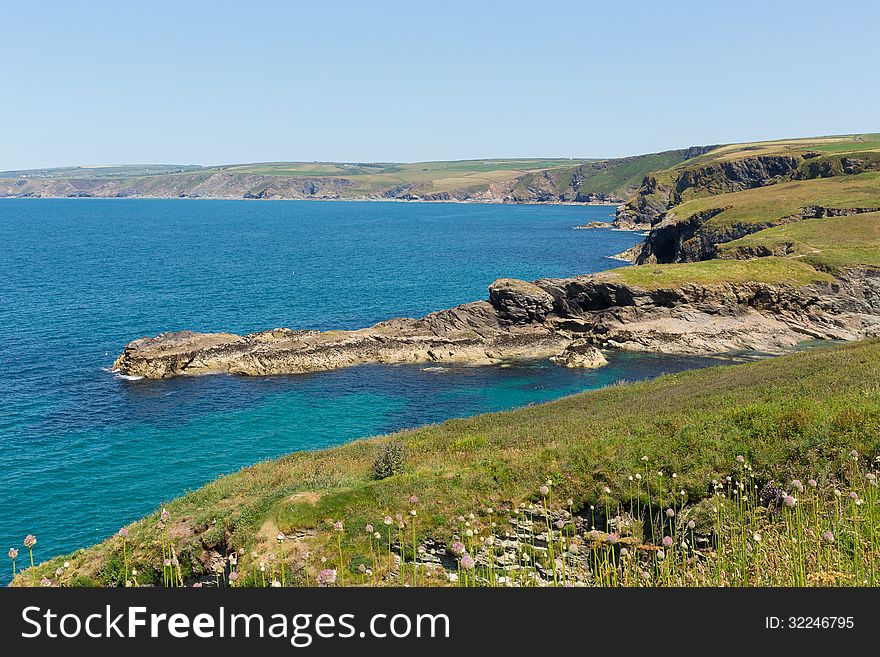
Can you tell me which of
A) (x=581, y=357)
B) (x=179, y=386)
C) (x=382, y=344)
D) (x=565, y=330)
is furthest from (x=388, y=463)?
(x=565, y=330)

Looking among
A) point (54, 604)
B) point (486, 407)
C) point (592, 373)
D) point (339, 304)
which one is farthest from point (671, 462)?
point (339, 304)

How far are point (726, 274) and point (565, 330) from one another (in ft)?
68.0

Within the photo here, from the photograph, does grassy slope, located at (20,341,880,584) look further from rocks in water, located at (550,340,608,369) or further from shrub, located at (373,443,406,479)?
rocks in water, located at (550,340,608,369)

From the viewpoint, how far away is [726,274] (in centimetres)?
7788

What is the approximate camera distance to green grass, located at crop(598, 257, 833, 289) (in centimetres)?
7581

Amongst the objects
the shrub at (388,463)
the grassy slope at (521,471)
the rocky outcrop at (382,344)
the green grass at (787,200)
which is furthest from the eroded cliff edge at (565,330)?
the shrub at (388,463)

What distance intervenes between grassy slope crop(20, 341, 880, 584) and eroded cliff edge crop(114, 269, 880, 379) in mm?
39869

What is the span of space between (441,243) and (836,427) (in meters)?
164

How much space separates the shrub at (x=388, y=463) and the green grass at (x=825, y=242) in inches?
2836

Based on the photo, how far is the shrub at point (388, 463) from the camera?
2196 cm

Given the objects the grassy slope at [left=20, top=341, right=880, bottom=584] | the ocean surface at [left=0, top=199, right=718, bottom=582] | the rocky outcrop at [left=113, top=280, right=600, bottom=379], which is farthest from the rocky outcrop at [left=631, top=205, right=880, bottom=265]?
the grassy slope at [left=20, top=341, right=880, bottom=584]

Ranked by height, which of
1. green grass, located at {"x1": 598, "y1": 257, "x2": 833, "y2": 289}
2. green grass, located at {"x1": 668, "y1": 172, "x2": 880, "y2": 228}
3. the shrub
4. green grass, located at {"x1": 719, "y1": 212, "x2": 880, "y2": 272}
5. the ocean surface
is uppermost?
green grass, located at {"x1": 668, "y1": 172, "x2": 880, "y2": 228}

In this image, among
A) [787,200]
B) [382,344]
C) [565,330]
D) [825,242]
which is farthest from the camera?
[787,200]

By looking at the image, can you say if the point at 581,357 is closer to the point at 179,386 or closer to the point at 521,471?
the point at 179,386
